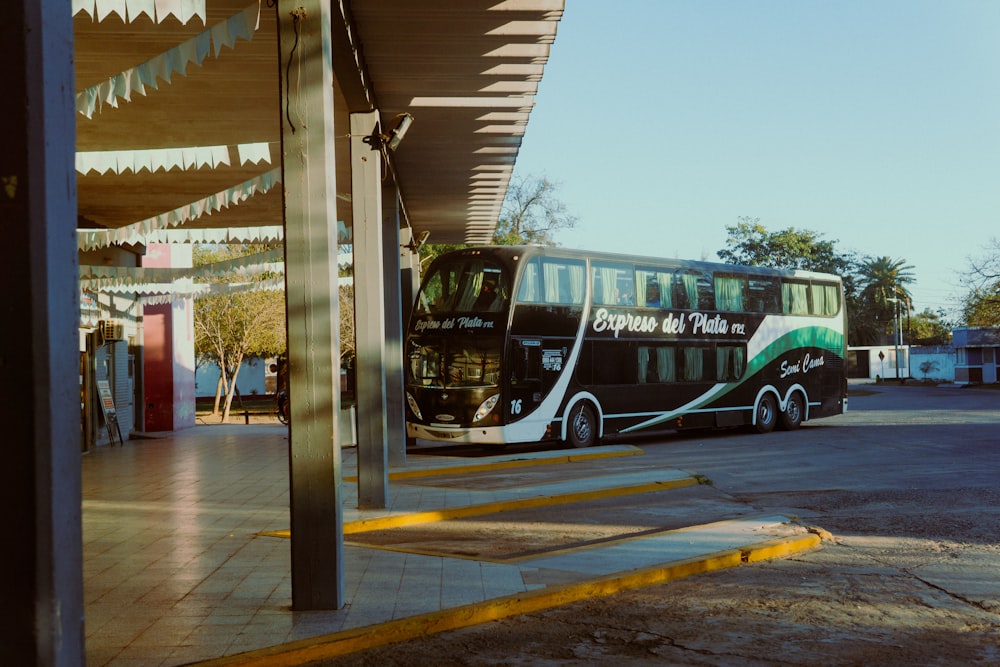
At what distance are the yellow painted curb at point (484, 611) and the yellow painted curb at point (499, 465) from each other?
6905mm

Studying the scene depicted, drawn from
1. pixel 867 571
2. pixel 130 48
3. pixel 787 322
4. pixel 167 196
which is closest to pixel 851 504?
pixel 867 571

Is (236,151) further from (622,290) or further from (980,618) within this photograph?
(622,290)

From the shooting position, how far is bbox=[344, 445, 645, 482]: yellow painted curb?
48.6 feet

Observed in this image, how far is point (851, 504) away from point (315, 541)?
23.1ft

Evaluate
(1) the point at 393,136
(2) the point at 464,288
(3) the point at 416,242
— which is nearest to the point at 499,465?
(2) the point at 464,288

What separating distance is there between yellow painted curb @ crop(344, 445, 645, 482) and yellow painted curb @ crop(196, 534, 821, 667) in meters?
6.91

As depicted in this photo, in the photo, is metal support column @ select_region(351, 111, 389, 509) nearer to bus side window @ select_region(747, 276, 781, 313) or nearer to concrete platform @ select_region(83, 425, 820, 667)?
concrete platform @ select_region(83, 425, 820, 667)

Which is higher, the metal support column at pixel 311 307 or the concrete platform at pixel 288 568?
the metal support column at pixel 311 307

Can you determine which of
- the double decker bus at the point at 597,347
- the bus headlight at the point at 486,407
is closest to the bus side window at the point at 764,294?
the double decker bus at the point at 597,347

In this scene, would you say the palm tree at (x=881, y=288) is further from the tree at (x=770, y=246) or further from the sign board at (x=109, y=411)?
the sign board at (x=109, y=411)

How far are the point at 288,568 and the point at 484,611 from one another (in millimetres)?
2064

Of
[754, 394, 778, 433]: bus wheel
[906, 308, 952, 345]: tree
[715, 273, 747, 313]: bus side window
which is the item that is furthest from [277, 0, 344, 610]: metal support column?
[906, 308, 952, 345]: tree

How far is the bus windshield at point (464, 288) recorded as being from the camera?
65.0ft

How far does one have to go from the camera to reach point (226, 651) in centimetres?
531
